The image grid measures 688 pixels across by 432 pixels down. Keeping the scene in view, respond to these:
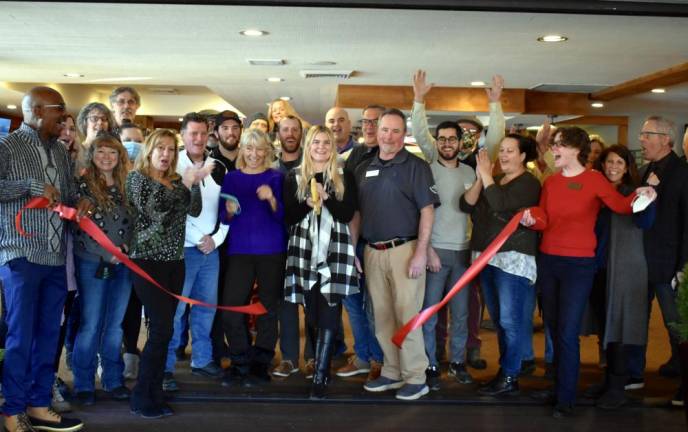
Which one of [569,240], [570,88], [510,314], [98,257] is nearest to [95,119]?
[98,257]

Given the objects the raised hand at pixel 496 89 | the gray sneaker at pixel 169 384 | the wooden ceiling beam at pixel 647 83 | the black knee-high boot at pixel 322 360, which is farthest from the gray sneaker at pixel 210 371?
the wooden ceiling beam at pixel 647 83

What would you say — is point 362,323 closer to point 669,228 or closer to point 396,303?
point 396,303

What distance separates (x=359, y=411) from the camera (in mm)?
4262

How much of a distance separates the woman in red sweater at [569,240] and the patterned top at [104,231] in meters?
2.36

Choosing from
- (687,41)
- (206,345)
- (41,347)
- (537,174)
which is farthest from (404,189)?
(687,41)

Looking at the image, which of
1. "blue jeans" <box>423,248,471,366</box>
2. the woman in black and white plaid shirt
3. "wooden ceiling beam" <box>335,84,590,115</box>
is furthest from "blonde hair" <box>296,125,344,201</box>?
"wooden ceiling beam" <box>335,84,590,115</box>

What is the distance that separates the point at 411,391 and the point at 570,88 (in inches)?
236

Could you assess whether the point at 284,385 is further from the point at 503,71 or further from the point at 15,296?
the point at 503,71

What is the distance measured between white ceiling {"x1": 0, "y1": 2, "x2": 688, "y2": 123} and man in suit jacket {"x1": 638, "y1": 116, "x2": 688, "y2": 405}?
1069 mm

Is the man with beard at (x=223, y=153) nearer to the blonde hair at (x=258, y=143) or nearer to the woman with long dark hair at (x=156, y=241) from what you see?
the blonde hair at (x=258, y=143)

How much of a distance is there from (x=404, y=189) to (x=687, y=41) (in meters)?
3.13

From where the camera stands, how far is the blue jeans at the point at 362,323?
480 centimetres

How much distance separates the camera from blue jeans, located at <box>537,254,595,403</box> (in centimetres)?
412

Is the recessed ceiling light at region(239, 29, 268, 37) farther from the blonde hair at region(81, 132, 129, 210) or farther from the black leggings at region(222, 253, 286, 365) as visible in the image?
the black leggings at region(222, 253, 286, 365)
